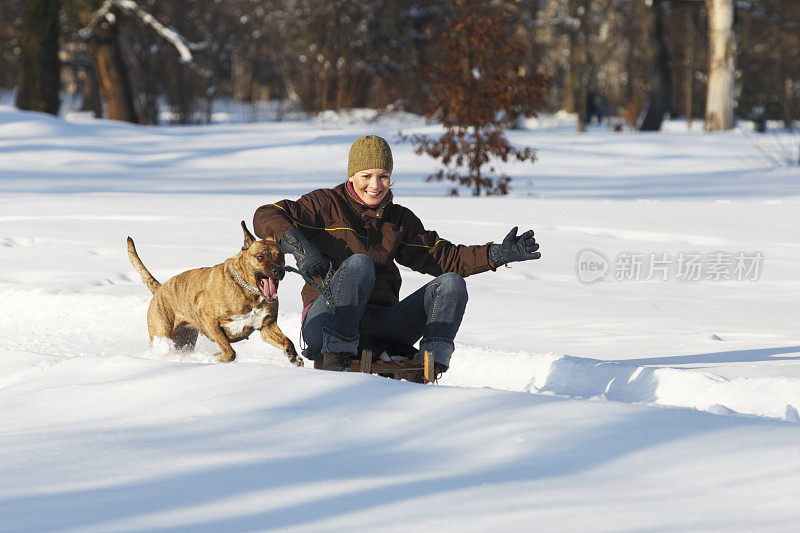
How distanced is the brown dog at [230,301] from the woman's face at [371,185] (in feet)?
1.96

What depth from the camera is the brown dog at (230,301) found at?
16.3 feet

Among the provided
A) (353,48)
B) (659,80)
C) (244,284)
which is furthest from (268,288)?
(353,48)

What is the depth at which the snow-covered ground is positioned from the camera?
8.21 ft

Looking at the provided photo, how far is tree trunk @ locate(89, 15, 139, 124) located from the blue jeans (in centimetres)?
2107

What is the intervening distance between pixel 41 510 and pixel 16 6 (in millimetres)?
31156

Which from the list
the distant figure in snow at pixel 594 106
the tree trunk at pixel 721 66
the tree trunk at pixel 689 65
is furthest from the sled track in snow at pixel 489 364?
the distant figure in snow at pixel 594 106

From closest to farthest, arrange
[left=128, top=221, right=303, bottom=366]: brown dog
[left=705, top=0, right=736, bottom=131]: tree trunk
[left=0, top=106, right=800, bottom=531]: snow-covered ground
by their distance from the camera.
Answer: [left=0, top=106, right=800, bottom=531]: snow-covered ground → [left=128, top=221, right=303, bottom=366]: brown dog → [left=705, top=0, right=736, bottom=131]: tree trunk

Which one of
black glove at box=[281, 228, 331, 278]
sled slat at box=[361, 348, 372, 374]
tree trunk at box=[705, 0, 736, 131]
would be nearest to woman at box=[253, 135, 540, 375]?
black glove at box=[281, 228, 331, 278]

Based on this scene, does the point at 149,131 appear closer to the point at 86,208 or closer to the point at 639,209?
the point at 86,208

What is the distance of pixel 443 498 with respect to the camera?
8.29 feet

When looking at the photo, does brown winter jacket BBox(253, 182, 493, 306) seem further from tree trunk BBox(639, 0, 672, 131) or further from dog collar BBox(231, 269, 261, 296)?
tree trunk BBox(639, 0, 672, 131)

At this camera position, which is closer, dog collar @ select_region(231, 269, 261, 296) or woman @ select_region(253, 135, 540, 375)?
woman @ select_region(253, 135, 540, 375)

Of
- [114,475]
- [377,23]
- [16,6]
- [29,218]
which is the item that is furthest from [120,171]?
[377,23]

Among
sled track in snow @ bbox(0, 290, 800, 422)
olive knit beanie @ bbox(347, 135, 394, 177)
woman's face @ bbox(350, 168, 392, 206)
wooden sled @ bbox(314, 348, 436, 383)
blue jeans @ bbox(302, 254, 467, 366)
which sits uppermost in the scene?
olive knit beanie @ bbox(347, 135, 394, 177)
